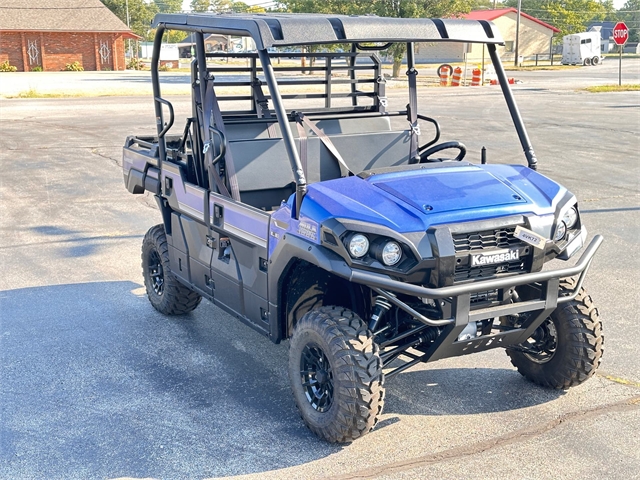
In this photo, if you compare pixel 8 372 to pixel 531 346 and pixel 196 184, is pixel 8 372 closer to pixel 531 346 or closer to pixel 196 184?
pixel 196 184

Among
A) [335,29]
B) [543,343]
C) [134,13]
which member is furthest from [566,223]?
[134,13]

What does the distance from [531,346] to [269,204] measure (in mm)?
1954

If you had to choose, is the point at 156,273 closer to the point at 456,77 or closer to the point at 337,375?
the point at 337,375

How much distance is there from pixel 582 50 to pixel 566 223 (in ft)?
198

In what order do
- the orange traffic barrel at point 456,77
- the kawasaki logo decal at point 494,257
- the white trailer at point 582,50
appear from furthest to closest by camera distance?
the white trailer at point 582,50 < the orange traffic barrel at point 456,77 < the kawasaki logo decal at point 494,257

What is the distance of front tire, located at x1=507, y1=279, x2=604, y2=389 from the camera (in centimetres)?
469

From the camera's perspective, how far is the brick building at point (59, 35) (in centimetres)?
5131

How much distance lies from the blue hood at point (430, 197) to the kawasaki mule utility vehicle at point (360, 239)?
11 millimetres

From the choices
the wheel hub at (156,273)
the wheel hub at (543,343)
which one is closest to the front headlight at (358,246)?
the wheel hub at (543,343)

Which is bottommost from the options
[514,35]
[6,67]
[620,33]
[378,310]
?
[378,310]

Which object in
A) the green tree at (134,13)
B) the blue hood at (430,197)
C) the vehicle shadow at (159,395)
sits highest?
the green tree at (134,13)

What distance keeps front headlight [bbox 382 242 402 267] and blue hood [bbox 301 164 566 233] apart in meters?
0.09

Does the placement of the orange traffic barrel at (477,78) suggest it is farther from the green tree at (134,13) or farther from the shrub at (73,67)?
the green tree at (134,13)

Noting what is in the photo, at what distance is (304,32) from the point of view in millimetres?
4340
